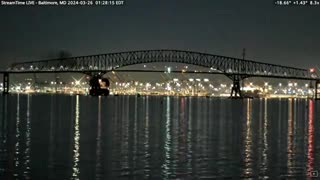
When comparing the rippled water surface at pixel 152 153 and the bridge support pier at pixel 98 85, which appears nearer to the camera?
the rippled water surface at pixel 152 153

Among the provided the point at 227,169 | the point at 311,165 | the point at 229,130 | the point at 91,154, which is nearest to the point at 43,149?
the point at 91,154

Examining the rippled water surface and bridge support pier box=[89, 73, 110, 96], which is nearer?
the rippled water surface

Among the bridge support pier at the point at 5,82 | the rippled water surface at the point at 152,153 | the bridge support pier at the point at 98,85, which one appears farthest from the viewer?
the bridge support pier at the point at 5,82

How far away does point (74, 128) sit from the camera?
47.0 m

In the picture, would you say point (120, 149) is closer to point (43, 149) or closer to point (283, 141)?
point (43, 149)

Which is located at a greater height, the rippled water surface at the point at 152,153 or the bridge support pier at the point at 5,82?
the bridge support pier at the point at 5,82

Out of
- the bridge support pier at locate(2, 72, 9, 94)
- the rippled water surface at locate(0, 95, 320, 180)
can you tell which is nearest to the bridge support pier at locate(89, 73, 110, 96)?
the bridge support pier at locate(2, 72, 9, 94)

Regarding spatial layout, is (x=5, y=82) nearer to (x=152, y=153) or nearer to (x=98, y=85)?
(x=98, y=85)

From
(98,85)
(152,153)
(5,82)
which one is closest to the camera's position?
→ (152,153)

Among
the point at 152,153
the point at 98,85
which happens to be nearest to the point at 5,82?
the point at 98,85

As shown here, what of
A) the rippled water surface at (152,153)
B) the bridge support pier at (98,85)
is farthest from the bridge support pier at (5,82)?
the rippled water surface at (152,153)

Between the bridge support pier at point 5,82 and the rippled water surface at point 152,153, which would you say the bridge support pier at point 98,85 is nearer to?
the bridge support pier at point 5,82

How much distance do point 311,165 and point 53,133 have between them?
19.2 m

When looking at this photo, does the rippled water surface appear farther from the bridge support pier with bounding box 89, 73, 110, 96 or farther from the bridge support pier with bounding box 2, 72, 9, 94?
the bridge support pier with bounding box 2, 72, 9, 94
